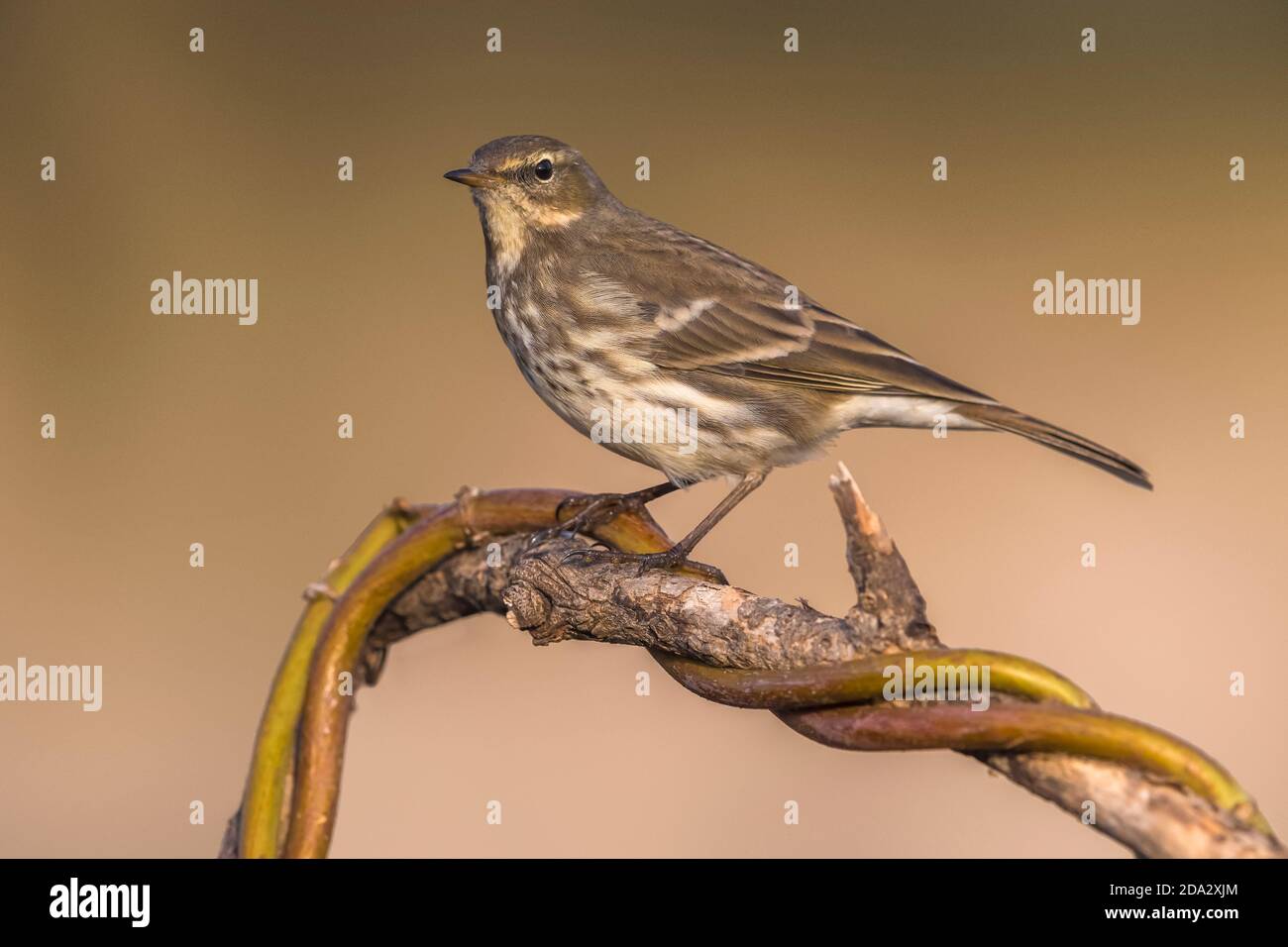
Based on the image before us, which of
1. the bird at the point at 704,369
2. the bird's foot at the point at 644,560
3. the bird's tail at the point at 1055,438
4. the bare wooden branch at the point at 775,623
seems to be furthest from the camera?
the bird at the point at 704,369

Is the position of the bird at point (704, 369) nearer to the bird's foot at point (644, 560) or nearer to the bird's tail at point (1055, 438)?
the bird's tail at point (1055, 438)

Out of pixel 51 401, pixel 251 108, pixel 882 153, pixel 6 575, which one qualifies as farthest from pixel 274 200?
pixel 882 153

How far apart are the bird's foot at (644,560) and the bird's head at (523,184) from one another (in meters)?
1.55

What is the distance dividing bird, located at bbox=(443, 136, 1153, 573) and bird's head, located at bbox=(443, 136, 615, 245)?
107 millimetres

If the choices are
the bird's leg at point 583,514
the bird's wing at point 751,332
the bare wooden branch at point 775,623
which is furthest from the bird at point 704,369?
the bare wooden branch at point 775,623

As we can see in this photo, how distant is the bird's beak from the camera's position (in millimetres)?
3592

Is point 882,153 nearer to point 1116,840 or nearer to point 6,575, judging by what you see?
point 6,575

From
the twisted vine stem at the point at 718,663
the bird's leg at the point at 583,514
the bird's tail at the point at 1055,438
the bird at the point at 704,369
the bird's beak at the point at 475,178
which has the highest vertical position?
the bird's beak at the point at 475,178

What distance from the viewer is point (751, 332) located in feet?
11.3

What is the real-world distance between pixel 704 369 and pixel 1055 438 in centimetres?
89

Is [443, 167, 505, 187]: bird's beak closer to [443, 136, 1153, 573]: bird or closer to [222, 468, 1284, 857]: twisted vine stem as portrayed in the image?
[443, 136, 1153, 573]: bird

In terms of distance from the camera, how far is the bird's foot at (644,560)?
2174 mm

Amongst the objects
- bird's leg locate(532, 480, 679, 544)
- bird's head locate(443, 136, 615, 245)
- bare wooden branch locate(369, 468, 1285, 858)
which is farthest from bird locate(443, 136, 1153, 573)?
bare wooden branch locate(369, 468, 1285, 858)

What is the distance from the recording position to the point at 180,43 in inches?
199
